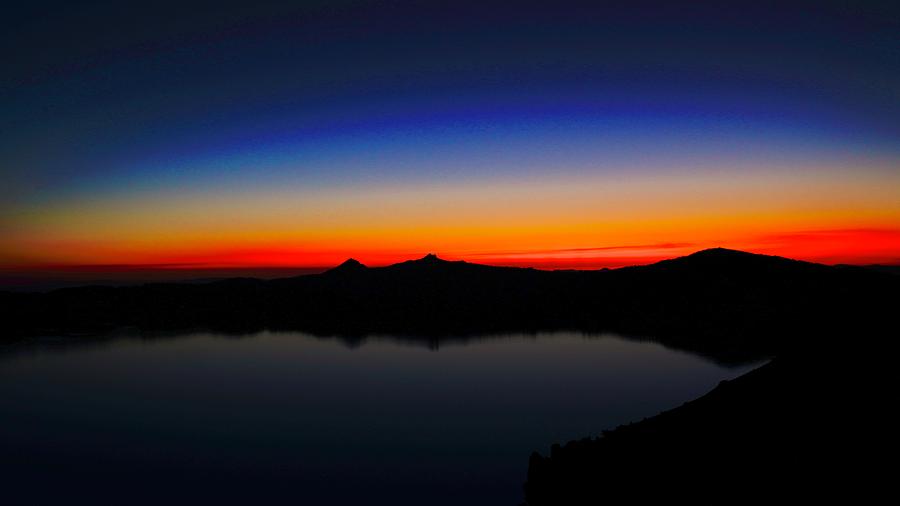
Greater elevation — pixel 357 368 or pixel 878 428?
pixel 878 428

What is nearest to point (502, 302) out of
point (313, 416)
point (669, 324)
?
point (669, 324)

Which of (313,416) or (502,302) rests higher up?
(502,302)

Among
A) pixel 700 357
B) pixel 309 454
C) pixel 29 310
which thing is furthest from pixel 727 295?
pixel 29 310

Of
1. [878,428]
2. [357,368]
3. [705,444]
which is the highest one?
[878,428]

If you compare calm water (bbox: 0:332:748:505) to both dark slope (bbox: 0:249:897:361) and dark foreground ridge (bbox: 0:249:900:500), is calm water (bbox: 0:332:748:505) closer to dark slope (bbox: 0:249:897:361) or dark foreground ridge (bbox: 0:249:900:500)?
dark foreground ridge (bbox: 0:249:900:500)

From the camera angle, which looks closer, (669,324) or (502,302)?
(669,324)

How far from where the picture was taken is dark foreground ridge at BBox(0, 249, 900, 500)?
14.9 meters

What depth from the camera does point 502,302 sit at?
492ft

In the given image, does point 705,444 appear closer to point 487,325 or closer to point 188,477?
point 188,477

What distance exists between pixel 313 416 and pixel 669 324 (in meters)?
87.7

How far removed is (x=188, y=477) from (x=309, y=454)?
7.56m

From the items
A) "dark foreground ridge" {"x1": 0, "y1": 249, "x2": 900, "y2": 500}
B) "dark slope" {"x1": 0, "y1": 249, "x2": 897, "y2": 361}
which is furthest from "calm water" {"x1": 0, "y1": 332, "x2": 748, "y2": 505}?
"dark slope" {"x1": 0, "y1": 249, "x2": 897, "y2": 361}

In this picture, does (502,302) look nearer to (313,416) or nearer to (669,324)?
(669,324)

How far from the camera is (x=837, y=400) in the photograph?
15.9m
